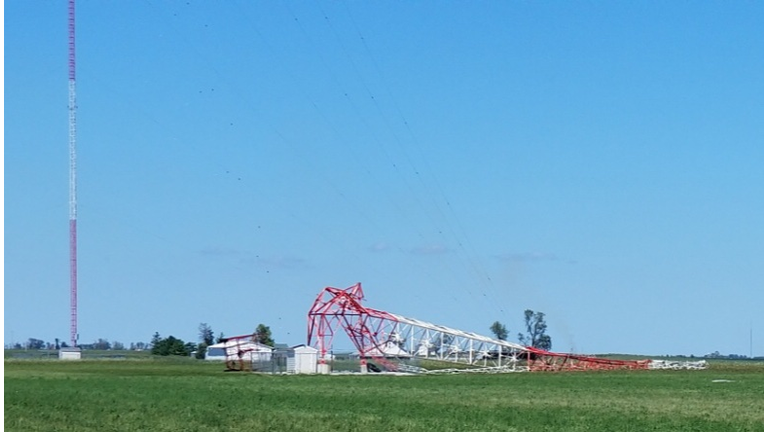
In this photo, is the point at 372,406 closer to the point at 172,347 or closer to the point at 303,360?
the point at 303,360

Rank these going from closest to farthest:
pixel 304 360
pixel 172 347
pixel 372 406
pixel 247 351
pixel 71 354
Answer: pixel 372 406 < pixel 304 360 < pixel 247 351 < pixel 71 354 < pixel 172 347

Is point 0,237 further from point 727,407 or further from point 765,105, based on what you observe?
point 727,407

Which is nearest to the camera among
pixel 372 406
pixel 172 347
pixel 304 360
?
pixel 372 406

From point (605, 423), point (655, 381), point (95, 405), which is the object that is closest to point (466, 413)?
point (605, 423)

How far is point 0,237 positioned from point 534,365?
7325 centimetres

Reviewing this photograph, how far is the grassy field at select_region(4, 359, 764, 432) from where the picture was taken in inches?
1359

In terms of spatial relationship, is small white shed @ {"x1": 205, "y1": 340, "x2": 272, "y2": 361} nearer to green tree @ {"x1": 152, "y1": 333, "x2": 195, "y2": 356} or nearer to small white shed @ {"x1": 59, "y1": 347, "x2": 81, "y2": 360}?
small white shed @ {"x1": 59, "y1": 347, "x2": 81, "y2": 360}

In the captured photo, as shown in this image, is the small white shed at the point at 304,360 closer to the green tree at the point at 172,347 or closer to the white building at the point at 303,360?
the white building at the point at 303,360

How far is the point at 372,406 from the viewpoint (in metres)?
43.1

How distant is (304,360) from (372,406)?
129 feet

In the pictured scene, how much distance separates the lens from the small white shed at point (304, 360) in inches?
3219

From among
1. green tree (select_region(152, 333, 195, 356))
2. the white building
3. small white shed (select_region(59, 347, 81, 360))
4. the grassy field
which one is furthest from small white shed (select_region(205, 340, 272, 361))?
green tree (select_region(152, 333, 195, 356))

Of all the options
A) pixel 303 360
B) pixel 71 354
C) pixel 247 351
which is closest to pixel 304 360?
pixel 303 360

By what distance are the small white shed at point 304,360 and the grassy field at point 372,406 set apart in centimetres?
1667
